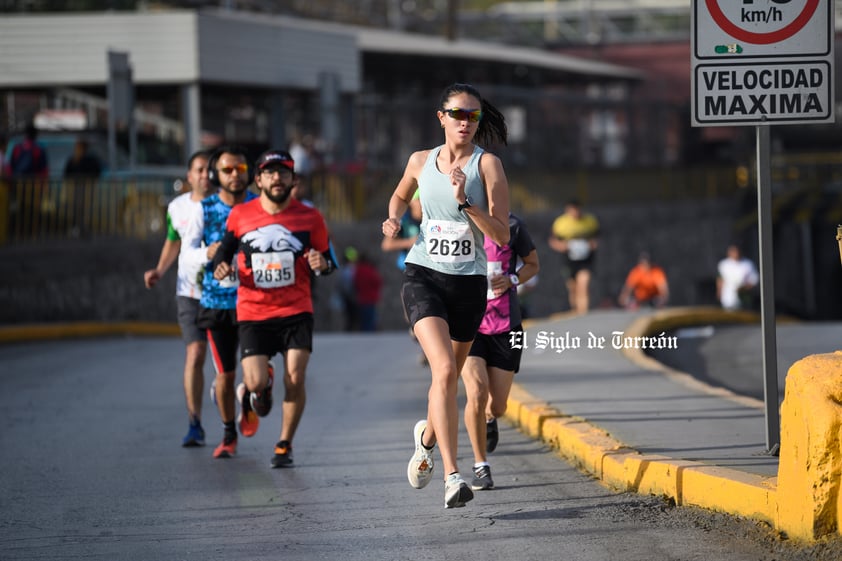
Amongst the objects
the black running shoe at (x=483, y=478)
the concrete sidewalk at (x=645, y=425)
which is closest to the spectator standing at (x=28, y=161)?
the concrete sidewalk at (x=645, y=425)

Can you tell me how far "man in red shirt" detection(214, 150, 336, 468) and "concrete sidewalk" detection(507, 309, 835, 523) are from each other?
1746mm

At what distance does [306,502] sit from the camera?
25.1 ft

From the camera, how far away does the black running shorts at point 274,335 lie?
28.7 feet

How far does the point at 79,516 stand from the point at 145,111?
23394 mm

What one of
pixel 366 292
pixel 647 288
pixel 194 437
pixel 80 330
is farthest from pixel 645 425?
pixel 647 288

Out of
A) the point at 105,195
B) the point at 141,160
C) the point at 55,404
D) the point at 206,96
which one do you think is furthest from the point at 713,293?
the point at 55,404

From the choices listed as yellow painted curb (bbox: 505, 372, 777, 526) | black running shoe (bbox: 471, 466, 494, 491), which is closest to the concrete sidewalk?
yellow painted curb (bbox: 505, 372, 777, 526)

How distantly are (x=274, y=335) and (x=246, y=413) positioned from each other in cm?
61

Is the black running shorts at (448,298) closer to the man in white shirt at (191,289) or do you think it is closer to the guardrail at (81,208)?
the man in white shirt at (191,289)

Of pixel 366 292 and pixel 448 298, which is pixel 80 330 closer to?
pixel 366 292

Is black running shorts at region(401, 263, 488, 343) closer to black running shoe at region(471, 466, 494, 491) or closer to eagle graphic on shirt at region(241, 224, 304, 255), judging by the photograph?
black running shoe at region(471, 466, 494, 491)

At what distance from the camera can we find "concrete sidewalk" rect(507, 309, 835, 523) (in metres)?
6.97

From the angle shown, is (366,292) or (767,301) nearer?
(767,301)

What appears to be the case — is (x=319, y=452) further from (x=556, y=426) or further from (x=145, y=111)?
(x=145, y=111)
